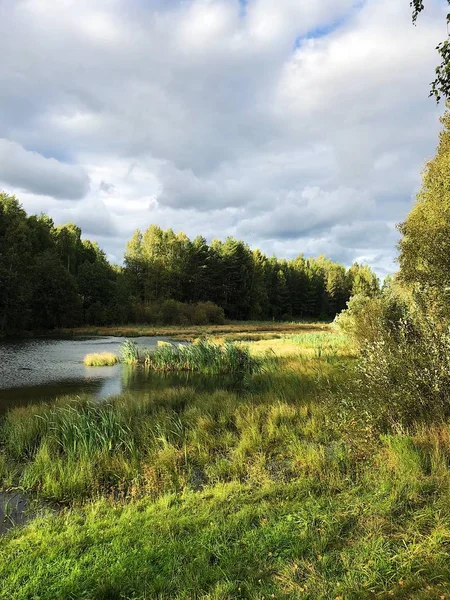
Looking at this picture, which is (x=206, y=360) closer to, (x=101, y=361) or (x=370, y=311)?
(x=101, y=361)

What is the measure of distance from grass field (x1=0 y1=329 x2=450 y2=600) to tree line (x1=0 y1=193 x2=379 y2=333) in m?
41.1

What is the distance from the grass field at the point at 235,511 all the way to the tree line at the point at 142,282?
135 feet

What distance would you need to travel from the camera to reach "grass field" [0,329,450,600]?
3.00 metres

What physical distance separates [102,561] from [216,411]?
5973 millimetres

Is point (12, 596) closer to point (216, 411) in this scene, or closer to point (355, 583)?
point (355, 583)

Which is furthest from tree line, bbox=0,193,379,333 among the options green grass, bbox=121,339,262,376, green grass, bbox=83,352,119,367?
green grass, bbox=121,339,262,376

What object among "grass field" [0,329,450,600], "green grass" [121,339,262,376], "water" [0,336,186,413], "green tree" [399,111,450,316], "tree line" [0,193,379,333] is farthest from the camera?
"tree line" [0,193,379,333]

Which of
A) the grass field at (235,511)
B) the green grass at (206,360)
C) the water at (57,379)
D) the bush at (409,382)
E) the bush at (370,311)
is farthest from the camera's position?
the green grass at (206,360)

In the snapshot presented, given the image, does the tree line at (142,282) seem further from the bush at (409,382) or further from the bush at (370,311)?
the bush at (409,382)

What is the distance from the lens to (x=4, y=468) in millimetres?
6473

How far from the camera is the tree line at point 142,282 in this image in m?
48.5

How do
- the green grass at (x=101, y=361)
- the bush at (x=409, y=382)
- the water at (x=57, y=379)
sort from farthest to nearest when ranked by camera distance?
1. the green grass at (x=101, y=361)
2. the water at (x=57, y=379)
3. the bush at (x=409, y=382)

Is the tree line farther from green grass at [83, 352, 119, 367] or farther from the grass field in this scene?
the grass field

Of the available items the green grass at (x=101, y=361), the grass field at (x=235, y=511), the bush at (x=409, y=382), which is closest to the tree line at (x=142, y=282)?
the green grass at (x=101, y=361)
